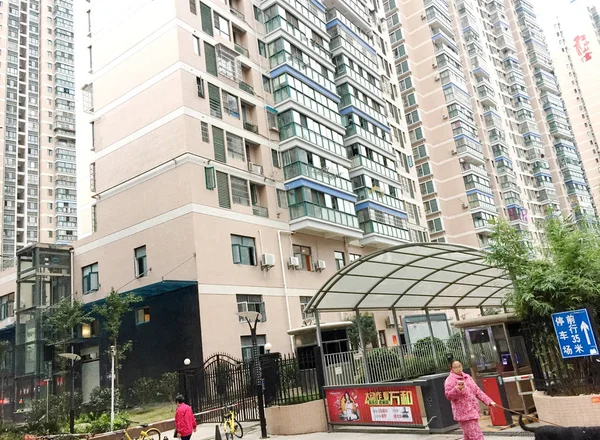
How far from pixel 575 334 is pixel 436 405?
3122mm

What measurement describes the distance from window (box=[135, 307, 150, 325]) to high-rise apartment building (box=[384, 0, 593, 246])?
98.3 feet

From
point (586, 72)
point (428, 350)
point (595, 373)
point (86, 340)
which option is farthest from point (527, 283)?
point (586, 72)

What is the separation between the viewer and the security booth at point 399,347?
11.5 m

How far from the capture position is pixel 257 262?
27875 millimetres

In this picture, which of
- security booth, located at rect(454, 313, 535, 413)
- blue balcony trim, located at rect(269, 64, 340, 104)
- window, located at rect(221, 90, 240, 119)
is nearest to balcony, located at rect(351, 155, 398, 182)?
blue balcony trim, located at rect(269, 64, 340, 104)

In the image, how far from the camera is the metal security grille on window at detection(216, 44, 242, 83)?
98.3ft

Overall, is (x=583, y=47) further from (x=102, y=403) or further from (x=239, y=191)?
(x=102, y=403)

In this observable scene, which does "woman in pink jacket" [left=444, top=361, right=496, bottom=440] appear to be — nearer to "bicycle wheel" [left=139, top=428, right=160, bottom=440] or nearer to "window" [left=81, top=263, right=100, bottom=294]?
"bicycle wheel" [left=139, top=428, right=160, bottom=440]

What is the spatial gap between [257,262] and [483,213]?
102 feet

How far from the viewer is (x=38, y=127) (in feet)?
216

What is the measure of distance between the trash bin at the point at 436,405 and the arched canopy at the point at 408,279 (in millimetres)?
2953

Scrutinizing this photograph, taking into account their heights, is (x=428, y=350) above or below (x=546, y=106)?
below

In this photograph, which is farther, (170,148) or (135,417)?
(170,148)

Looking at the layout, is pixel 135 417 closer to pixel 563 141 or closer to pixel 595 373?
pixel 595 373
